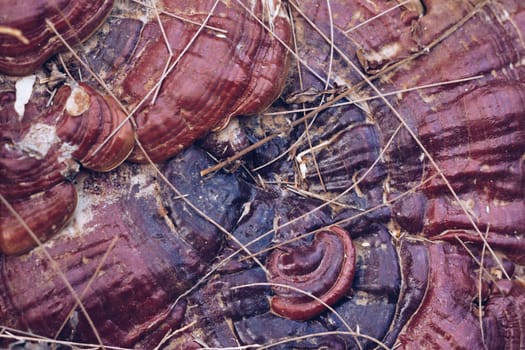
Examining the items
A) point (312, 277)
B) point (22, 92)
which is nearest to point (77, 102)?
point (22, 92)

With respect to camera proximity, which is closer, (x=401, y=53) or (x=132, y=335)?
(x=132, y=335)

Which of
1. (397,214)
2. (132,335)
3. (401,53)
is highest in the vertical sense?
(401,53)

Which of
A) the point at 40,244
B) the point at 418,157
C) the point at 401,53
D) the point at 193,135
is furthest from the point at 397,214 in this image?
the point at 40,244

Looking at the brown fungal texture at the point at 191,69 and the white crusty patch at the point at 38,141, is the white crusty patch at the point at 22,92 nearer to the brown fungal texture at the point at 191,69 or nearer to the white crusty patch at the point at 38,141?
the white crusty patch at the point at 38,141

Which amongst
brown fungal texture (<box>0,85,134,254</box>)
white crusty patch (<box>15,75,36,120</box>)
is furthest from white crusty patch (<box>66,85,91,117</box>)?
white crusty patch (<box>15,75,36,120</box>)

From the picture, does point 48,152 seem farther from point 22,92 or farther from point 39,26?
point 39,26

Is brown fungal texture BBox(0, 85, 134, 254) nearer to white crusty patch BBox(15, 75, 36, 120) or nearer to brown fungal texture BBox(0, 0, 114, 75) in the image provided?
white crusty patch BBox(15, 75, 36, 120)

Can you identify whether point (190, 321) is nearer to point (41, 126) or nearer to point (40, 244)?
point (40, 244)

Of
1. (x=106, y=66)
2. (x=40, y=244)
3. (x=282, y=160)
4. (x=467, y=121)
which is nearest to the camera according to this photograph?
(x=40, y=244)
